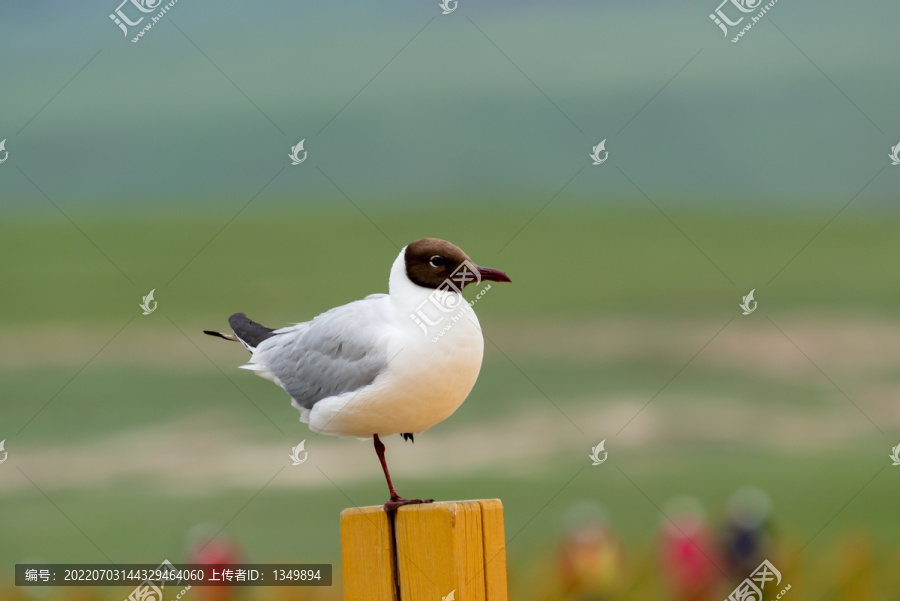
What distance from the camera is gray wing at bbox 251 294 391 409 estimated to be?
302 centimetres

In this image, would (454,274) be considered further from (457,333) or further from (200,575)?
(200,575)

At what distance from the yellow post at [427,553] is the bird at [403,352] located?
0.19 meters

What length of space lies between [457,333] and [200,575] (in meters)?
2.66

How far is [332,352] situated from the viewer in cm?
320

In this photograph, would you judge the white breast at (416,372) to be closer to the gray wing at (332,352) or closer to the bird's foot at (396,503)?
the gray wing at (332,352)

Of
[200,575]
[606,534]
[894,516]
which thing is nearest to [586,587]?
[606,534]

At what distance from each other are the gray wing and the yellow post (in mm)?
626

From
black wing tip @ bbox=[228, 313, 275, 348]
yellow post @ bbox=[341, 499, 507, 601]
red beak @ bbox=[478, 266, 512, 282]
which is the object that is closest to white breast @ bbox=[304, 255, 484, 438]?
red beak @ bbox=[478, 266, 512, 282]

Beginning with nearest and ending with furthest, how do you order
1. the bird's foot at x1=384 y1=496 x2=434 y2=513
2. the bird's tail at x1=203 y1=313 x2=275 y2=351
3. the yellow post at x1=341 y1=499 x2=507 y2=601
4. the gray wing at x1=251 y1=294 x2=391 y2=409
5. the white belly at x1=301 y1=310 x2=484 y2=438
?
the yellow post at x1=341 y1=499 x2=507 y2=601
the bird's foot at x1=384 y1=496 x2=434 y2=513
the white belly at x1=301 y1=310 x2=484 y2=438
the gray wing at x1=251 y1=294 x2=391 y2=409
the bird's tail at x1=203 y1=313 x2=275 y2=351

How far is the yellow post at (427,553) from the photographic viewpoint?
2.33 meters

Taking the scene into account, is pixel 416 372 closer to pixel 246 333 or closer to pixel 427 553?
pixel 427 553

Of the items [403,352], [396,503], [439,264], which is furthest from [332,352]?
[396,503]

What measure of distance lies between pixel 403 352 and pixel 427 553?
0.71 metres

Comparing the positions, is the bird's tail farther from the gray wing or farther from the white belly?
the white belly
